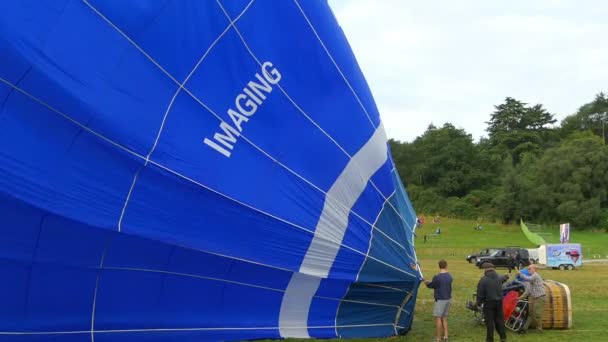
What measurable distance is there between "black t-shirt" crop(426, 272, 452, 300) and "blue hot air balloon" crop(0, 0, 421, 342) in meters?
1.36

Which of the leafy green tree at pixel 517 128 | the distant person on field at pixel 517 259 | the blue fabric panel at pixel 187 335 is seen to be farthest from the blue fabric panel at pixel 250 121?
the leafy green tree at pixel 517 128

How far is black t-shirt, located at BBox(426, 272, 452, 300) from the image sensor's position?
7809 millimetres

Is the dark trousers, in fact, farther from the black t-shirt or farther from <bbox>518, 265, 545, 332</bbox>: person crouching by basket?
<bbox>518, 265, 545, 332</bbox>: person crouching by basket

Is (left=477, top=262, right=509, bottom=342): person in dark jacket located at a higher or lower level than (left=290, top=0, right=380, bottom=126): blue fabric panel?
lower

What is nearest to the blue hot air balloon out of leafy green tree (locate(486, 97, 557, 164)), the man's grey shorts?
the man's grey shorts

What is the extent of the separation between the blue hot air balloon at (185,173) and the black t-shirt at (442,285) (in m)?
1.36

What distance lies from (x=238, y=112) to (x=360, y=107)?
136 centimetres

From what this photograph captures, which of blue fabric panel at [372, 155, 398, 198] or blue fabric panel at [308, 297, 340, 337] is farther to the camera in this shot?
blue fabric panel at [372, 155, 398, 198]

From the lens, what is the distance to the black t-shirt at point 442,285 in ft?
25.6

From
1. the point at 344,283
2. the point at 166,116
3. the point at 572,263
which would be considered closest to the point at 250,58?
the point at 166,116

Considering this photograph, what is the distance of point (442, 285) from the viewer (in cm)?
784

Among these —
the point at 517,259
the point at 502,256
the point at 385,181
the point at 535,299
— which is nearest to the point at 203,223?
the point at 385,181

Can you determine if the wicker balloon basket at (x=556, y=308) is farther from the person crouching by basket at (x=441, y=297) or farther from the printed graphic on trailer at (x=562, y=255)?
the printed graphic on trailer at (x=562, y=255)

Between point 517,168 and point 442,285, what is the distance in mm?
56225
